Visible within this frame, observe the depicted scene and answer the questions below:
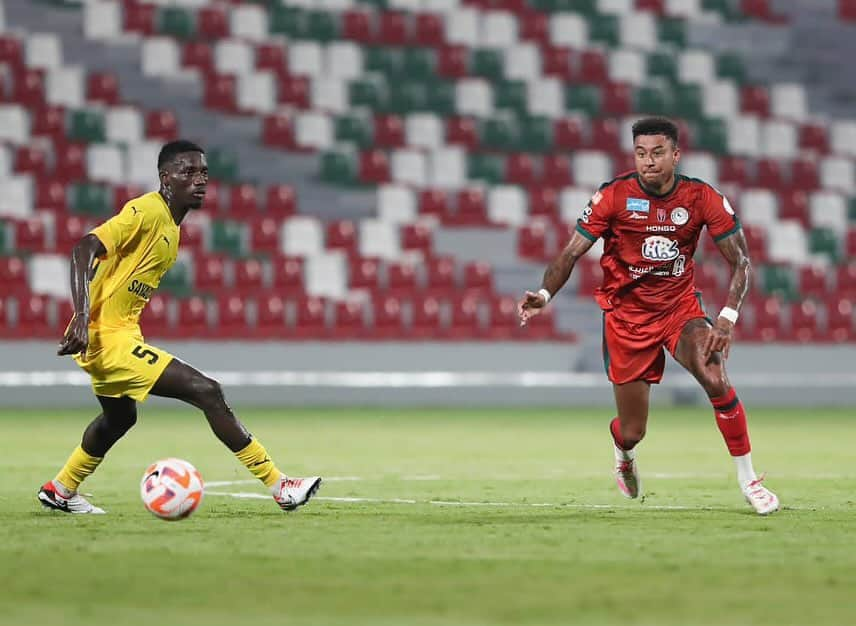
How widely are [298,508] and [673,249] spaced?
2513mm

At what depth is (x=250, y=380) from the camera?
19109 mm

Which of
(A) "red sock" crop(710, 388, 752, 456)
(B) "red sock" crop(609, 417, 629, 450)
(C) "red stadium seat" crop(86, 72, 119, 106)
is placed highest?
(C) "red stadium seat" crop(86, 72, 119, 106)

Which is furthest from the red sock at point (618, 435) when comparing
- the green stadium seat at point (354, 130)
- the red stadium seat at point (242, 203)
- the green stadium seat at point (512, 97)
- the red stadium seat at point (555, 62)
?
the red stadium seat at point (555, 62)

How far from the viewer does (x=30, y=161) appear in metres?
21.5

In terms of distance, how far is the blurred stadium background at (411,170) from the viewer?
65.4 ft

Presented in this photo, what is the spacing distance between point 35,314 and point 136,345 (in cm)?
1191

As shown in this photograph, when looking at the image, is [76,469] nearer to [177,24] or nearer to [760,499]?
[760,499]

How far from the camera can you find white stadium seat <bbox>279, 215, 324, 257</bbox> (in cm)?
2175

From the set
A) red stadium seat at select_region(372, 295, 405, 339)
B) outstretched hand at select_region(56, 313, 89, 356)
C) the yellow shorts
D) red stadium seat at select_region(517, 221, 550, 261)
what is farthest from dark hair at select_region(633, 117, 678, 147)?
red stadium seat at select_region(517, 221, 550, 261)

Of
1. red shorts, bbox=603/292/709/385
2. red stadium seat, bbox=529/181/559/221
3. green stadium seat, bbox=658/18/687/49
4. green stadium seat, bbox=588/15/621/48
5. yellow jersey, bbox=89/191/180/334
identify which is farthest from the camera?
green stadium seat, bbox=658/18/687/49

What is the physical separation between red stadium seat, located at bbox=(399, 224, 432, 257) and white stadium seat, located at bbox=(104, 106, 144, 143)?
14.3ft

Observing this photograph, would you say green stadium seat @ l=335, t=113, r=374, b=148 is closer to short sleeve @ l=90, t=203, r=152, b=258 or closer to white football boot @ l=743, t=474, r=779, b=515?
short sleeve @ l=90, t=203, r=152, b=258

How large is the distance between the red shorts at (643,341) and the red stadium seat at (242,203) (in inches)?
562

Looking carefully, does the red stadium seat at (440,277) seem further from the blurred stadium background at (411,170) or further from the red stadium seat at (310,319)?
the red stadium seat at (310,319)
